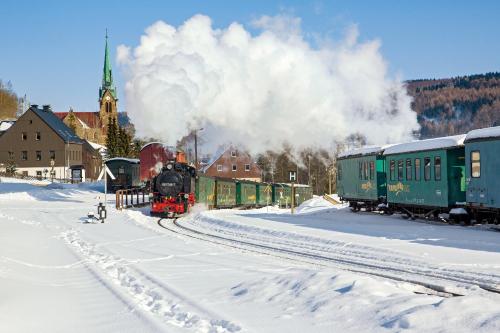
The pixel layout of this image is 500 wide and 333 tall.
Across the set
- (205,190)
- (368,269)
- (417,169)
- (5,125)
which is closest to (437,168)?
(417,169)

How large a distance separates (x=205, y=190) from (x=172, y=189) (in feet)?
21.3

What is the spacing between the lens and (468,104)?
168 metres

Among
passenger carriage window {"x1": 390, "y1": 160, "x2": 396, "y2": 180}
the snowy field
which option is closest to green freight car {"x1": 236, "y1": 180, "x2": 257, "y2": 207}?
passenger carriage window {"x1": 390, "y1": 160, "x2": 396, "y2": 180}

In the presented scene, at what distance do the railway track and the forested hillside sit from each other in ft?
442

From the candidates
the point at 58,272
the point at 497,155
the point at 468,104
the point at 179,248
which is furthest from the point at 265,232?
the point at 468,104

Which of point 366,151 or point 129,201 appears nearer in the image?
point 366,151

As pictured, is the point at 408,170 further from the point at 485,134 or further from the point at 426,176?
the point at 485,134

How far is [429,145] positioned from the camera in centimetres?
2602

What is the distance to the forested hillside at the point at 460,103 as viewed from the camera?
158625mm

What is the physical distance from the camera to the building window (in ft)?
72.7

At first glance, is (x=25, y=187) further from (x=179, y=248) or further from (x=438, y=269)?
(x=438, y=269)

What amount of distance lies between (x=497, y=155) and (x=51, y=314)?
1574 cm

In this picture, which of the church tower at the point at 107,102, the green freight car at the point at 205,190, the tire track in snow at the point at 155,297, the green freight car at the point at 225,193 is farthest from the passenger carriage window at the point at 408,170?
the church tower at the point at 107,102

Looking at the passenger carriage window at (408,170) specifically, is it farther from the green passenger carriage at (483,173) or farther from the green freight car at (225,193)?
the green freight car at (225,193)
